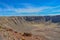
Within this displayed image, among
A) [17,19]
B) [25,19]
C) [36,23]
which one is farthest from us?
[36,23]

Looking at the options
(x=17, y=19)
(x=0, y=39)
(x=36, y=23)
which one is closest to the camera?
(x=0, y=39)

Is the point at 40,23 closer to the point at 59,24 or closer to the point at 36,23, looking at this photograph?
the point at 36,23

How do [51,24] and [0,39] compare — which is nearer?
[0,39]

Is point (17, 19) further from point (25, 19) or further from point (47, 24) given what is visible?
point (47, 24)

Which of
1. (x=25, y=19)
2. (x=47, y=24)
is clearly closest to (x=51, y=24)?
(x=47, y=24)

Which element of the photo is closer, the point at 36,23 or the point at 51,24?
the point at 51,24

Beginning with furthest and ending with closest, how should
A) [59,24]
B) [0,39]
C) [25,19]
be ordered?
[59,24], [25,19], [0,39]

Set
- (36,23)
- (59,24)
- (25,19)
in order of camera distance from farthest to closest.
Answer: (36,23) < (59,24) < (25,19)

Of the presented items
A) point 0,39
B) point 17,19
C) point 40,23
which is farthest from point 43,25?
point 0,39
